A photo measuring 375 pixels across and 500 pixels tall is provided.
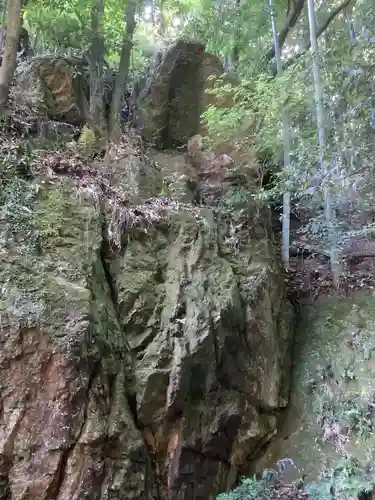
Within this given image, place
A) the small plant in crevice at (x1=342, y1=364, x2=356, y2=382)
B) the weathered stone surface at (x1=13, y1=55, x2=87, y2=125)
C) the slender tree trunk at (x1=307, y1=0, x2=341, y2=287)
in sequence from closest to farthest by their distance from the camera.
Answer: the small plant in crevice at (x1=342, y1=364, x2=356, y2=382) < the slender tree trunk at (x1=307, y1=0, x2=341, y2=287) < the weathered stone surface at (x1=13, y1=55, x2=87, y2=125)

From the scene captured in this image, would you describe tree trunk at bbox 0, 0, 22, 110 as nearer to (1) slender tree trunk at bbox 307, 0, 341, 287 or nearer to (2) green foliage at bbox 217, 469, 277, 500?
(1) slender tree trunk at bbox 307, 0, 341, 287

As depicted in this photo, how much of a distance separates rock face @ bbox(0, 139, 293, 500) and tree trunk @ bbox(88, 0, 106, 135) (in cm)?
148

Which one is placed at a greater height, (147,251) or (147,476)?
(147,251)

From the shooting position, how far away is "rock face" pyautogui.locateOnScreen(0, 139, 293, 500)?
385 cm

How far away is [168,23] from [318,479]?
12.3 meters

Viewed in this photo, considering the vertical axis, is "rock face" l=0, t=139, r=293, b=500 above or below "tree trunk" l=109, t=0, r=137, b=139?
below

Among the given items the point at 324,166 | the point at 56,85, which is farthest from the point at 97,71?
the point at 324,166

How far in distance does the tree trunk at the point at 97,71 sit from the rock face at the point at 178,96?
3.09ft

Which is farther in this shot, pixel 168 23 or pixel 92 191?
pixel 168 23

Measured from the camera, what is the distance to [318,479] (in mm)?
5035

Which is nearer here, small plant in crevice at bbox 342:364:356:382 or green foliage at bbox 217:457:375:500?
green foliage at bbox 217:457:375:500

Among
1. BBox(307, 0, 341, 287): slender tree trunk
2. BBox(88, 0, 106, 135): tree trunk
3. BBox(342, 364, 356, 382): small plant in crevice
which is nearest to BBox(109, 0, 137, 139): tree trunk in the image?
BBox(88, 0, 106, 135): tree trunk

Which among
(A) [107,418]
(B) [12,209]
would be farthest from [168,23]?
(A) [107,418]

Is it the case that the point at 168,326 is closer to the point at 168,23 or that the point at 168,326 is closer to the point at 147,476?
the point at 147,476
